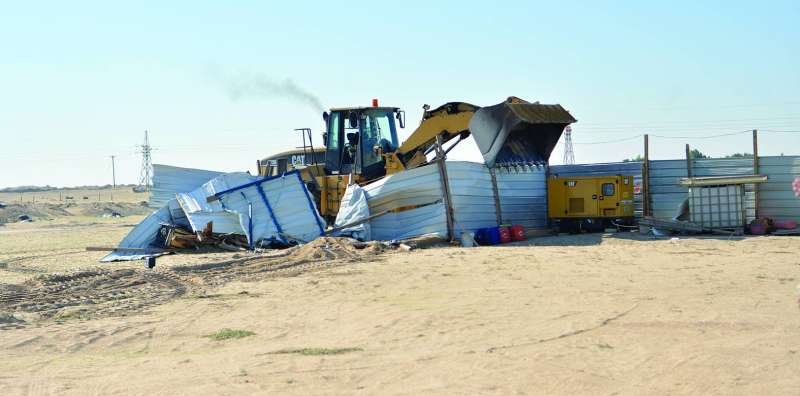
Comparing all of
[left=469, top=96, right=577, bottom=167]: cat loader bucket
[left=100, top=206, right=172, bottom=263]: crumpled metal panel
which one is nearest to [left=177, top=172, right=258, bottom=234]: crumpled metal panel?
[left=100, top=206, right=172, bottom=263]: crumpled metal panel

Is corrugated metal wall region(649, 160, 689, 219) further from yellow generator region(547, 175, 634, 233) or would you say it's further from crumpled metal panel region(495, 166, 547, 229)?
crumpled metal panel region(495, 166, 547, 229)

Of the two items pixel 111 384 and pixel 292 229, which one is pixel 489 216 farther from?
pixel 111 384

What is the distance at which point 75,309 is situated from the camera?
12.9 meters

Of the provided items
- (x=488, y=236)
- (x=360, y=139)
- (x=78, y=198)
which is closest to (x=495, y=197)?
(x=488, y=236)

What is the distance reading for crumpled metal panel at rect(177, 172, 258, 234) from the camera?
75.6ft

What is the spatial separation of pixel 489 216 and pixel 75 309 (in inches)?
499

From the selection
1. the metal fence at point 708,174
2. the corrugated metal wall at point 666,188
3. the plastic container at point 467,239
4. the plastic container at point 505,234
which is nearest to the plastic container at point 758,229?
the metal fence at point 708,174

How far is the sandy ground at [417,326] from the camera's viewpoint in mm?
8438

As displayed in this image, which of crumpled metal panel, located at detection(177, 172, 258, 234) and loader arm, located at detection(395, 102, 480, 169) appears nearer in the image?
crumpled metal panel, located at detection(177, 172, 258, 234)

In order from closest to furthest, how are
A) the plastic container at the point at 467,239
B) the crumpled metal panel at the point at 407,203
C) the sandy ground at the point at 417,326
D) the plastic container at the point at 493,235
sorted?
1. the sandy ground at the point at 417,326
2. the plastic container at the point at 467,239
3. the crumpled metal panel at the point at 407,203
4. the plastic container at the point at 493,235

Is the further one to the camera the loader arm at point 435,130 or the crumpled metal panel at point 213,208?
the loader arm at point 435,130

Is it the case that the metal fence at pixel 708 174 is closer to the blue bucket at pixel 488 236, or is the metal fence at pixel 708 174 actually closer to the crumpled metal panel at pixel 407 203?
the blue bucket at pixel 488 236

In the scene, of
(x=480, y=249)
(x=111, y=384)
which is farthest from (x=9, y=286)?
(x=480, y=249)

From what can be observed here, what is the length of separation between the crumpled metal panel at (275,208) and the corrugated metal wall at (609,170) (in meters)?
7.39
